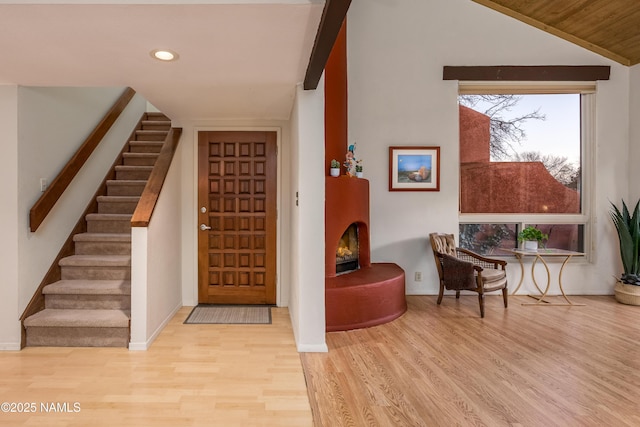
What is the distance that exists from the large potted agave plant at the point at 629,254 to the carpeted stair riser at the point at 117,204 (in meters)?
5.92

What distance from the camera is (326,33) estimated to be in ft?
6.36

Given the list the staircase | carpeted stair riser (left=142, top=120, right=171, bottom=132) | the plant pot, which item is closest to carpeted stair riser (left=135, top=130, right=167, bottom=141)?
carpeted stair riser (left=142, top=120, right=171, bottom=132)

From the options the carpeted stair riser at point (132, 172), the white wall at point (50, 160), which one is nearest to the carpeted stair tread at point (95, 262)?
the white wall at point (50, 160)

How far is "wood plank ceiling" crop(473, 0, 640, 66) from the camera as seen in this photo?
13.9ft

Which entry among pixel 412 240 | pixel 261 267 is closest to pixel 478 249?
pixel 412 240

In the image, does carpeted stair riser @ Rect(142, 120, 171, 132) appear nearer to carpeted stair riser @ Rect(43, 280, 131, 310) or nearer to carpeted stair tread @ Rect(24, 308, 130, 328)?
carpeted stair riser @ Rect(43, 280, 131, 310)

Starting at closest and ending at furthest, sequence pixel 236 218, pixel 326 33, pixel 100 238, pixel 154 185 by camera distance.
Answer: pixel 326 33 → pixel 154 185 → pixel 100 238 → pixel 236 218

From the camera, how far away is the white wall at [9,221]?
3010mm

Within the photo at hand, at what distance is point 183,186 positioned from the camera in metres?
4.32

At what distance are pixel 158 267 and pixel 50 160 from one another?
4.55ft

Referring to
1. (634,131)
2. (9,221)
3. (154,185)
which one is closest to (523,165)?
(634,131)

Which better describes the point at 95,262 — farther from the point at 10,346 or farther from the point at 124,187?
the point at 124,187

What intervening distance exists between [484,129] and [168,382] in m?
4.73

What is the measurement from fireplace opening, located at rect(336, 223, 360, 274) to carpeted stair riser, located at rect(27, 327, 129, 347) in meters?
2.11
